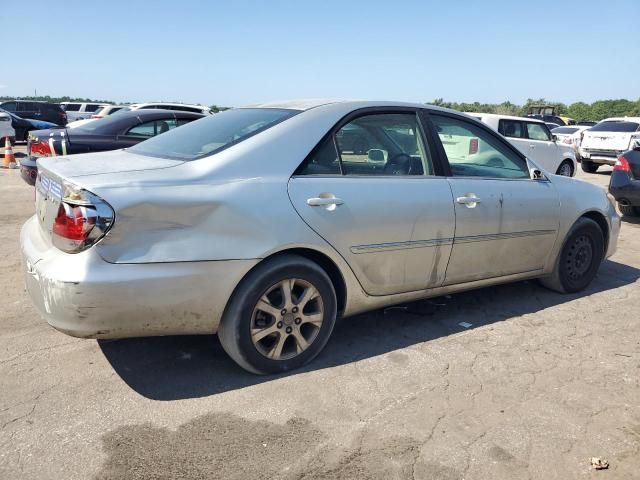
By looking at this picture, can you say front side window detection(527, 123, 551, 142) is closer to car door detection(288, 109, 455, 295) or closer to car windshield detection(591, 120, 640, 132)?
car windshield detection(591, 120, 640, 132)

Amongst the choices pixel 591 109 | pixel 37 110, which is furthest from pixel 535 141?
pixel 591 109

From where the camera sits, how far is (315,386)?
3145 mm

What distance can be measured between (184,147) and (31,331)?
1.65 m

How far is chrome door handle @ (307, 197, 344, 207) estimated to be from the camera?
3.19 meters

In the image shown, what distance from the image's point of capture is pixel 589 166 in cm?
1650

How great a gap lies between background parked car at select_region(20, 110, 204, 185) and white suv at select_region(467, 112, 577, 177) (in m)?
7.42

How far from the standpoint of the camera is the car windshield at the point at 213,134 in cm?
332

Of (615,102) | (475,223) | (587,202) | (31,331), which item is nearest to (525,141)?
(587,202)

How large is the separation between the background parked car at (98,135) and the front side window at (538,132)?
27.6ft

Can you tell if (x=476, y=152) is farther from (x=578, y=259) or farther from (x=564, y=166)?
(x=564, y=166)

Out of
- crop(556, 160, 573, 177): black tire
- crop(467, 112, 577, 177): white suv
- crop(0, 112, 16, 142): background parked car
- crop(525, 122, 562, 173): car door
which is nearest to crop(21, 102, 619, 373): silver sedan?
crop(467, 112, 577, 177): white suv

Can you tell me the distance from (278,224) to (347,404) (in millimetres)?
1048

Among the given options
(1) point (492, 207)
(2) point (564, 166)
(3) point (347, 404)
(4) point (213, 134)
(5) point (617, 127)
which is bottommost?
(3) point (347, 404)

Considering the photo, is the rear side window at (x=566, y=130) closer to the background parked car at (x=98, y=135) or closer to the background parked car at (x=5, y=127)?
the background parked car at (x=98, y=135)
